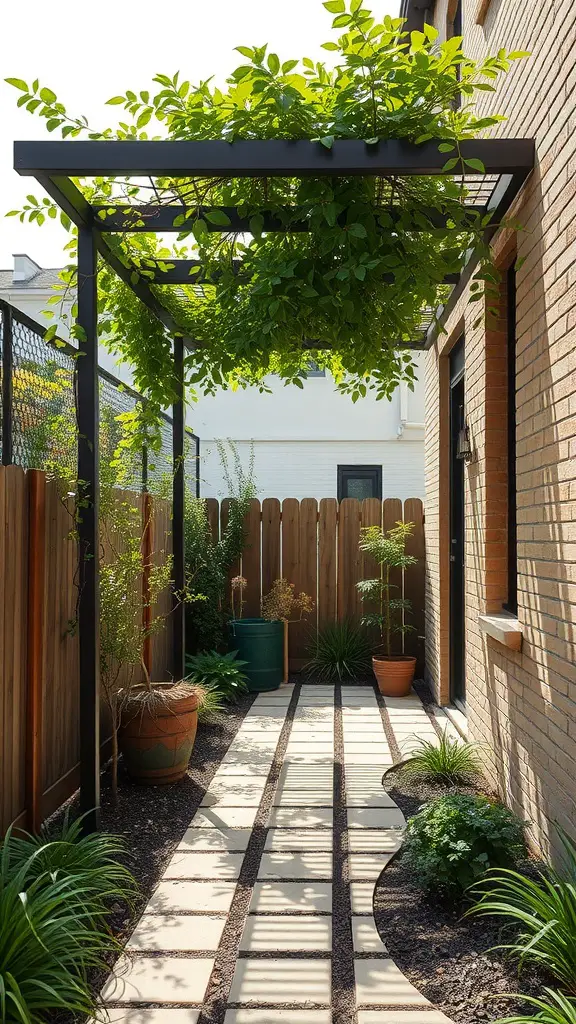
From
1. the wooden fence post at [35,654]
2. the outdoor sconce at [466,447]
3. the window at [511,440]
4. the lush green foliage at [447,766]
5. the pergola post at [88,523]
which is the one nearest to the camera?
the wooden fence post at [35,654]

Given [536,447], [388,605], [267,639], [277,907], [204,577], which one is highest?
[536,447]

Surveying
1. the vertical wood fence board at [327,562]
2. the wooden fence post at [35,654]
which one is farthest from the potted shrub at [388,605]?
the wooden fence post at [35,654]

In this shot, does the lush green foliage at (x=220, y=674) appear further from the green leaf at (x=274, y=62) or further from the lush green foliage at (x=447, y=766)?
the green leaf at (x=274, y=62)

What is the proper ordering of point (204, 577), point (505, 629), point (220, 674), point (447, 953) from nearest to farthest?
1. point (447, 953)
2. point (505, 629)
3. point (220, 674)
4. point (204, 577)

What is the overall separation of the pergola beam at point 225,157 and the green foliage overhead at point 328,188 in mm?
46

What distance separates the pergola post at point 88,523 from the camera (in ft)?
11.2

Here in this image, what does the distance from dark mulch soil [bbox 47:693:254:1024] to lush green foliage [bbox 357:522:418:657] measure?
2.54m

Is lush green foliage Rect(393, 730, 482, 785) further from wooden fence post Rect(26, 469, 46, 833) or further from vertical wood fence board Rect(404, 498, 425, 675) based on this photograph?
vertical wood fence board Rect(404, 498, 425, 675)

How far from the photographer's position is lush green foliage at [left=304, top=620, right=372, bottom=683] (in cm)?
746

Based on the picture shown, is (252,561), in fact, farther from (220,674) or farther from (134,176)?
(134,176)

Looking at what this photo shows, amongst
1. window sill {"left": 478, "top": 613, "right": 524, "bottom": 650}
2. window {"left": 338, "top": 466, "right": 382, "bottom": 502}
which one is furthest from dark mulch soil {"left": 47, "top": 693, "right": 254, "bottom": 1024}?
window {"left": 338, "top": 466, "right": 382, "bottom": 502}

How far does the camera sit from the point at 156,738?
4168 mm

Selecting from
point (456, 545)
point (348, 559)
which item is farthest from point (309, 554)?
point (456, 545)

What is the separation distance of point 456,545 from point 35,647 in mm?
3794
